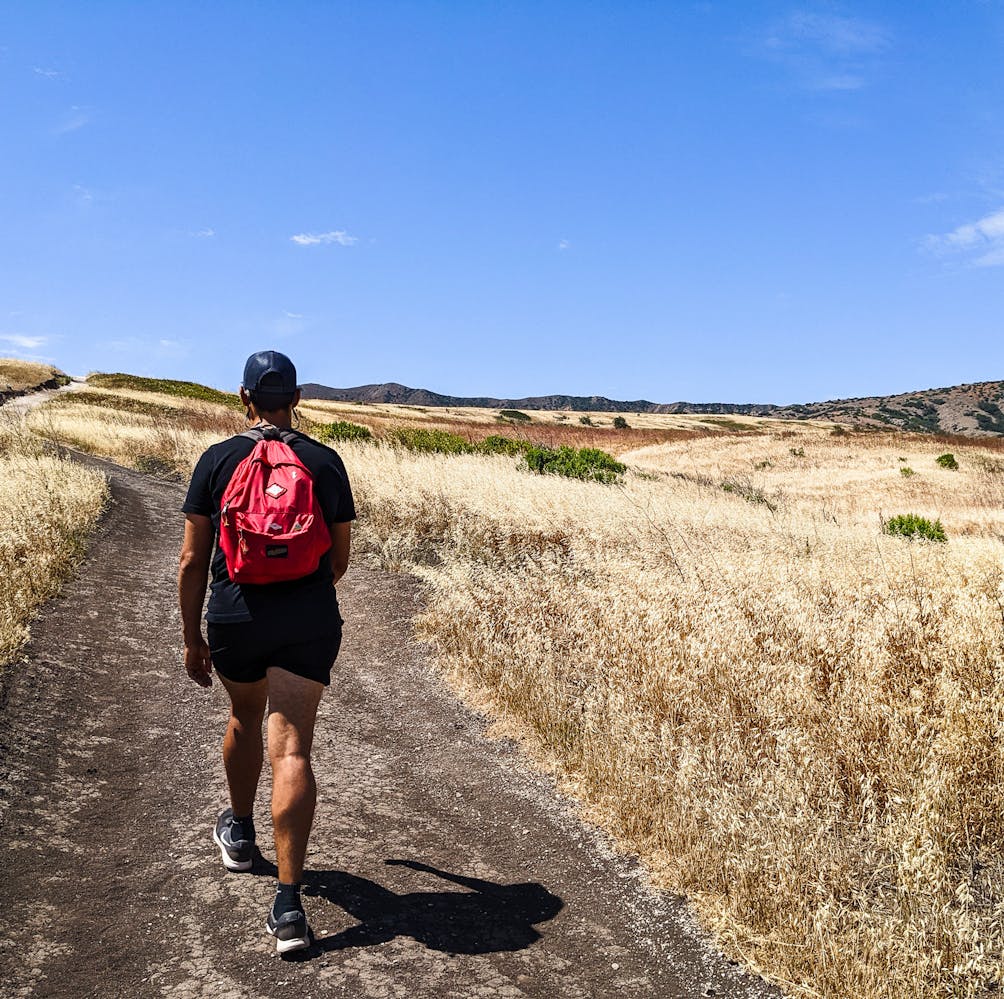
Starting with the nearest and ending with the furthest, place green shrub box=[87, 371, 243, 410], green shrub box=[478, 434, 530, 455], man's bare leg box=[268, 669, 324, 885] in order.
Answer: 1. man's bare leg box=[268, 669, 324, 885]
2. green shrub box=[478, 434, 530, 455]
3. green shrub box=[87, 371, 243, 410]

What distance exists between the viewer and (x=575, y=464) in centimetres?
1745

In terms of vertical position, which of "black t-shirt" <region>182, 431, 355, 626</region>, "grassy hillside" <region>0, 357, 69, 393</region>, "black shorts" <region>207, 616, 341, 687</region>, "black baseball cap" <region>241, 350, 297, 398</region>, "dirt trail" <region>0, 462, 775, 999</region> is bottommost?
"dirt trail" <region>0, 462, 775, 999</region>

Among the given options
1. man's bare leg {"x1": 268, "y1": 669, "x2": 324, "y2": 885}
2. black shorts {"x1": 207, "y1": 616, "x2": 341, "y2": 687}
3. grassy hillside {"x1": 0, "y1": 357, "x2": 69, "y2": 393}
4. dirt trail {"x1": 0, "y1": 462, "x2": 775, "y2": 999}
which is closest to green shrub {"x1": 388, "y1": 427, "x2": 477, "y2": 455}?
dirt trail {"x1": 0, "y1": 462, "x2": 775, "y2": 999}

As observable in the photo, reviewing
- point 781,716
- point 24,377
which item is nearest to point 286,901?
point 781,716

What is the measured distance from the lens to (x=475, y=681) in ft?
22.1

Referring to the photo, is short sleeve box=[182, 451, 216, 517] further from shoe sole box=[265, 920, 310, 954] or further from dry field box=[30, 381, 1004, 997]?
dry field box=[30, 381, 1004, 997]

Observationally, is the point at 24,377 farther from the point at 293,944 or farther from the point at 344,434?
the point at 293,944

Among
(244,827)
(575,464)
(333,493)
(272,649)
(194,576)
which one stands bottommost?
(244,827)

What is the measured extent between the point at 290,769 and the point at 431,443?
60.3 ft

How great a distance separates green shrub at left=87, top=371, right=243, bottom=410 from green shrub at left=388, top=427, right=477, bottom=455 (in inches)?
1554

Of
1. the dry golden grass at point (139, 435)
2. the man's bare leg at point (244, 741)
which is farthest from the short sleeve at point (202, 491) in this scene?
the dry golden grass at point (139, 435)

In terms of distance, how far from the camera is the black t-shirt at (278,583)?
10.6ft

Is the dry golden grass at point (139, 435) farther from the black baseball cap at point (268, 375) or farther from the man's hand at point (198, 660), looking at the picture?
the black baseball cap at point (268, 375)

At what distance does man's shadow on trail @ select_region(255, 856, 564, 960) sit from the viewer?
3.41 m
